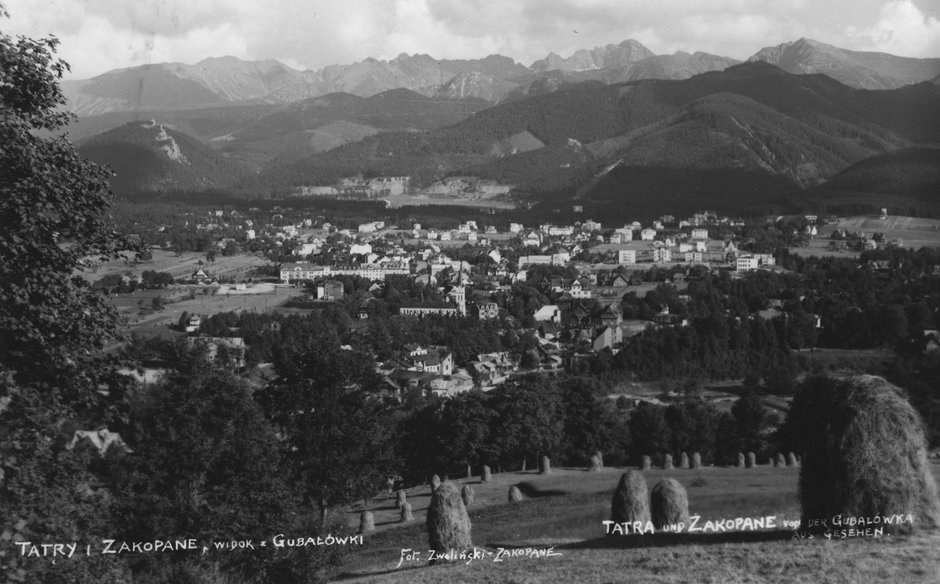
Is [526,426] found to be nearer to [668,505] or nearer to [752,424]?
[752,424]

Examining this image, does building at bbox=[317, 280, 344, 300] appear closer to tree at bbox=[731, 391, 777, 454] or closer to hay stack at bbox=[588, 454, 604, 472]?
tree at bbox=[731, 391, 777, 454]

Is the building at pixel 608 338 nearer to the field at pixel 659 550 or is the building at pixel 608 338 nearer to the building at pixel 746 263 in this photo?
the building at pixel 746 263

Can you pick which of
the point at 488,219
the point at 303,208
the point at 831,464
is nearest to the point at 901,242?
the point at 488,219

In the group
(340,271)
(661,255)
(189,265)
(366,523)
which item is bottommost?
(366,523)

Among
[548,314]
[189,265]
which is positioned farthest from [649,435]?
[189,265]

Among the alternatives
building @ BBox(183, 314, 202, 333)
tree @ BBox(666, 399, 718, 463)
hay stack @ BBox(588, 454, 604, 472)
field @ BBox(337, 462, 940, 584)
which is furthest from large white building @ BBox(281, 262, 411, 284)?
field @ BBox(337, 462, 940, 584)

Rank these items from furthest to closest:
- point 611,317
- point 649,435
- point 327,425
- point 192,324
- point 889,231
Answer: point 889,231, point 611,317, point 192,324, point 649,435, point 327,425

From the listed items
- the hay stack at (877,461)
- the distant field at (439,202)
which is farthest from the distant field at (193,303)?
the distant field at (439,202)
